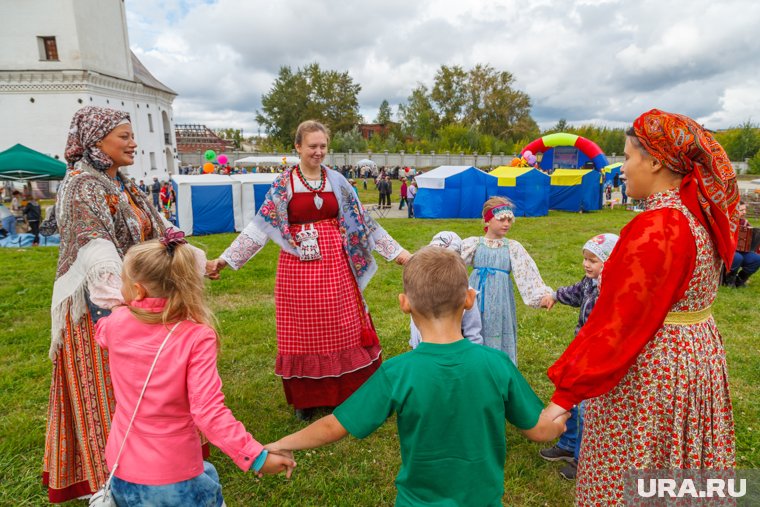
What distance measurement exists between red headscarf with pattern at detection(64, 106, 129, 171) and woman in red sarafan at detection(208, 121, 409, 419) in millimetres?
1134

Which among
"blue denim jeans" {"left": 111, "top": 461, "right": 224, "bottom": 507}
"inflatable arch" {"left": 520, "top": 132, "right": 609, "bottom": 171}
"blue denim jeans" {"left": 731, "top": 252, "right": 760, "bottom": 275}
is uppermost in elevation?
"inflatable arch" {"left": 520, "top": 132, "right": 609, "bottom": 171}

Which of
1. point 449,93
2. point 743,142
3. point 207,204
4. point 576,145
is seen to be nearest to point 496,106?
point 449,93

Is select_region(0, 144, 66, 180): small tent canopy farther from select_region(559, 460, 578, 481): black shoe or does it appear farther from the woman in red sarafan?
select_region(559, 460, 578, 481): black shoe

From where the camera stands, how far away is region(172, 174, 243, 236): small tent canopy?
14039mm

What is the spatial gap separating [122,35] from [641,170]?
33.6 metres

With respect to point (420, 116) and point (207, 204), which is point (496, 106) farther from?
point (207, 204)

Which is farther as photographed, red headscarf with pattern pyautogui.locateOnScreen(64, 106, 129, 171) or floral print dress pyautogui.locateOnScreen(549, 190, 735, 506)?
red headscarf with pattern pyautogui.locateOnScreen(64, 106, 129, 171)

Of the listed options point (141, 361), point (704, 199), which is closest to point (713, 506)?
point (704, 199)

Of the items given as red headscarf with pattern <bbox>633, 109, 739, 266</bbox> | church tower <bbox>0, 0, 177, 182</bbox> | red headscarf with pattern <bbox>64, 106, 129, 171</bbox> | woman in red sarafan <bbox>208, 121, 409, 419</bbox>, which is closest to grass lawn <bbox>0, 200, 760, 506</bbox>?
woman in red sarafan <bbox>208, 121, 409, 419</bbox>

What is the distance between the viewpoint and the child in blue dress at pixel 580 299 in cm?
298

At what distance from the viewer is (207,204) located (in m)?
14.3

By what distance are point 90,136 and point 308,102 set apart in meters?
61.6

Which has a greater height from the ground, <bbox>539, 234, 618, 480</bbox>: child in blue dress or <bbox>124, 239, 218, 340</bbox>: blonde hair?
<bbox>124, 239, 218, 340</bbox>: blonde hair

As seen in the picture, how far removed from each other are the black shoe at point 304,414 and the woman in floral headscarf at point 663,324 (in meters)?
2.36
